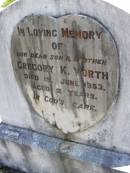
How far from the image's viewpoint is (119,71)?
2617mm

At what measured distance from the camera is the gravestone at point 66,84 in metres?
2.57

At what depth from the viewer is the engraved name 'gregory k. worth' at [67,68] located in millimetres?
2611

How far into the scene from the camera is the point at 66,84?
2967 millimetres

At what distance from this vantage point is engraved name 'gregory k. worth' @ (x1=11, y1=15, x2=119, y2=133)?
8.57 feet

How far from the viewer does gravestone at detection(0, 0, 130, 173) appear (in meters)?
2.57

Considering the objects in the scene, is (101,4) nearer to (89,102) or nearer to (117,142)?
(89,102)

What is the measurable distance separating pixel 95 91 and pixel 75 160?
0.75m

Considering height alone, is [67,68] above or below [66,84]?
above

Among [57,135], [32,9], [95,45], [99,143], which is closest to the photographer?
[95,45]

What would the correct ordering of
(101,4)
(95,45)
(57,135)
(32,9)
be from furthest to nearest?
(57,135)
(32,9)
(95,45)
(101,4)

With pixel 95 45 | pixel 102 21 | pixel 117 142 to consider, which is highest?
pixel 102 21

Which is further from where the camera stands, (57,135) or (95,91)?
(57,135)

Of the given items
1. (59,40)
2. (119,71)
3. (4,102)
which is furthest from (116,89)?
(4,102)

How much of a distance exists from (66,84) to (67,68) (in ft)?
0.51
